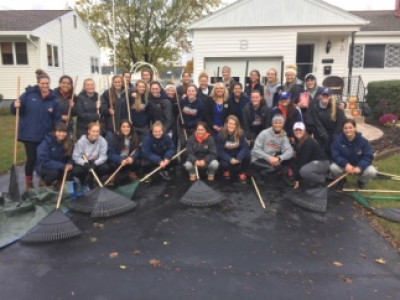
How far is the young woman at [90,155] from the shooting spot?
19.5 ft

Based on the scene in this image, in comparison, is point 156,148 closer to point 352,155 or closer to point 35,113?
point 35,113

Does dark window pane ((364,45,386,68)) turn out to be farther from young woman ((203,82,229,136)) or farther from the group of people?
young woman ((203,82,229,136))

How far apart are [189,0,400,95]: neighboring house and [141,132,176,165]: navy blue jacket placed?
8.11 meters

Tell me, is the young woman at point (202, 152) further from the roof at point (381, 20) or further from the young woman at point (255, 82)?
the roof at point (381, 20)

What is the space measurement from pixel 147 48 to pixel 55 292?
31008mm

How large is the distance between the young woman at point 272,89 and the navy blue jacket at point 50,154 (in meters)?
3.94

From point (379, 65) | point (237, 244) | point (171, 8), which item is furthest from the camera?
point (171, 8)

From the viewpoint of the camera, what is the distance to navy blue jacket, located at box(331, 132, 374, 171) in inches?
235

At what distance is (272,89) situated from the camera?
23.5 feet

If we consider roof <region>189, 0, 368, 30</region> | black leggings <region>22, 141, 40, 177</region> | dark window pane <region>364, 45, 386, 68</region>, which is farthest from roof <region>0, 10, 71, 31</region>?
dark window pane <region>364, 45, 386, 68</region>

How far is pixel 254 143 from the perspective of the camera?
6699 mm

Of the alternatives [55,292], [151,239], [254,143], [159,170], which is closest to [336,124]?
[254,143]

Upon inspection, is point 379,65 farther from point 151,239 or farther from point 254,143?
point 151,239

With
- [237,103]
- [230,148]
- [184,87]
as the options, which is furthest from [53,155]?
[237,103]
